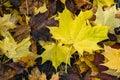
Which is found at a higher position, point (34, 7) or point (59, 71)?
point (34, 7)

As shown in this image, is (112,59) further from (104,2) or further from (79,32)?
(104,2)

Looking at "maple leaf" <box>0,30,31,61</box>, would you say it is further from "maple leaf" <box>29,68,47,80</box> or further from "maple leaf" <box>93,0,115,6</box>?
"maple leaf" <box>93,0,115,6</box>

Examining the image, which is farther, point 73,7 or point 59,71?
point 73,7

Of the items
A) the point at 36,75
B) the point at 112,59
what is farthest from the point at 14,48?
the point at 112,59

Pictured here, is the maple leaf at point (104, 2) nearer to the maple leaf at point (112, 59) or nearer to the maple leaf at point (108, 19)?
the maple leaf at point (108, 19)

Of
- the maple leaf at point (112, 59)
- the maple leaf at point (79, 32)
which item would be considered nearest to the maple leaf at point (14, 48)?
the maple leaf at point (79, 32)

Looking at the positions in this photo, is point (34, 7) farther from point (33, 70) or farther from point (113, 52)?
point (113, 52)

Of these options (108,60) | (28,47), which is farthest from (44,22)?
(108,60)

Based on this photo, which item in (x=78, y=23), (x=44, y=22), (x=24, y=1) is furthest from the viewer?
(x=24, y=1)
